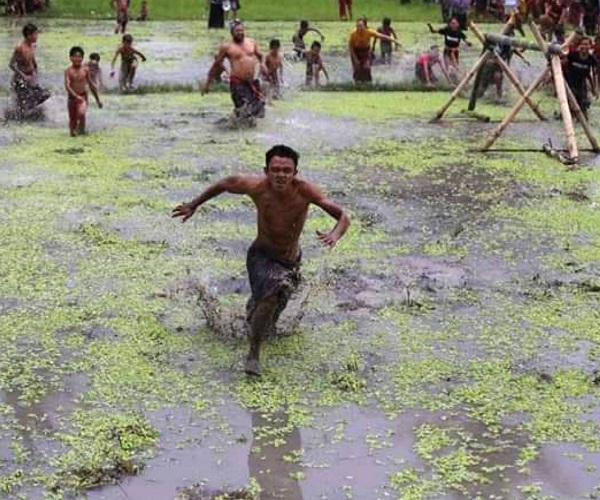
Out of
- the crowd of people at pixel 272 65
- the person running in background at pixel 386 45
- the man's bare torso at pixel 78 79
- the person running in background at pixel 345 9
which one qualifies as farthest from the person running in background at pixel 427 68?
the person running in background at pixel 345 9

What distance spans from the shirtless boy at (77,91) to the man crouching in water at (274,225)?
8261 mm

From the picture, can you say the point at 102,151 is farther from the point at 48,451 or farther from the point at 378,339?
the point at 48,451

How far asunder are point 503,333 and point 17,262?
12.6ft

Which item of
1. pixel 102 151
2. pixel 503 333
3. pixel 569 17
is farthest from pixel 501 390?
pixel 569 17

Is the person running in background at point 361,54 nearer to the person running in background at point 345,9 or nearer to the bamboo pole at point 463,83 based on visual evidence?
the bamboo pole at point 463,83

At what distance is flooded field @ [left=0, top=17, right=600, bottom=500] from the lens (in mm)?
6012

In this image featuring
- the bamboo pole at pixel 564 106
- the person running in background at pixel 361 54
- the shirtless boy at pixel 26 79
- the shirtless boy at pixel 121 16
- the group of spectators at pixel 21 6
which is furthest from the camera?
the group of spectators at pixel 21 6

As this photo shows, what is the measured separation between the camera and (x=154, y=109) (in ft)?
58.6

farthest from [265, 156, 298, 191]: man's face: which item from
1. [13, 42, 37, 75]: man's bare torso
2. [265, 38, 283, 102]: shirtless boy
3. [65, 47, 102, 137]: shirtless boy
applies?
[265, 38, 283, 102]: shirtless boy

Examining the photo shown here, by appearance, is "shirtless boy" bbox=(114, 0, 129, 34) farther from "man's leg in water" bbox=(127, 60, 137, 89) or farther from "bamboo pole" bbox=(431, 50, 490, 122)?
"bamboo pole" bbox=(431, 50, 490, 122)

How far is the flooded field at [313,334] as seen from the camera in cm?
601

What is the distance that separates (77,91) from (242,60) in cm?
228

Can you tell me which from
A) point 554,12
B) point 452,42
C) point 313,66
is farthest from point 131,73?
point 554,12

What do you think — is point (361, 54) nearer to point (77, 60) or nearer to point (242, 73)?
point (242, 73)
